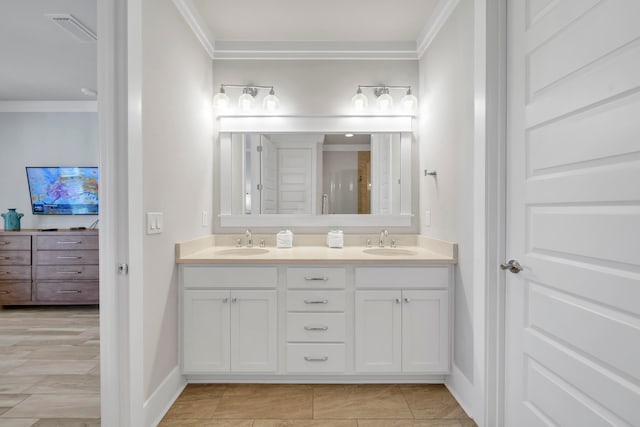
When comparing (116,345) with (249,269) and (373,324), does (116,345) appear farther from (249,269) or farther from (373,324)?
(373,324)

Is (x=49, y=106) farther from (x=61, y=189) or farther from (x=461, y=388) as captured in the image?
(x=461, y=388)

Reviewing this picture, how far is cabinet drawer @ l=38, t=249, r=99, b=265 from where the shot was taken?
3.96 meters

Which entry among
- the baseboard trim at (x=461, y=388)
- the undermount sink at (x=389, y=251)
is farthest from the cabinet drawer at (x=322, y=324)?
the baseboard trim at (x=461, y=388)

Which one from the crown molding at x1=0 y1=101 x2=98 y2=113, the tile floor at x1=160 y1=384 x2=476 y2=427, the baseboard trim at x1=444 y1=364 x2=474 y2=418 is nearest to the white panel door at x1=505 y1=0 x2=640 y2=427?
the baseboard trim at x1=444 y1=364 x2=474 y2=418

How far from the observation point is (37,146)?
4.35m

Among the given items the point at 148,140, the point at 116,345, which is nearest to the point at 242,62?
the point at 148,140

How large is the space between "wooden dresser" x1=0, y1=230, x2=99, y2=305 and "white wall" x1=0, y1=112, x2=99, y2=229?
47 cm

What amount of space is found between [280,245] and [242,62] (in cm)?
153

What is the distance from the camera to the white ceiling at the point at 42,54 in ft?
7.87

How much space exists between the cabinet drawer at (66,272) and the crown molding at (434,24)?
13.4 ft

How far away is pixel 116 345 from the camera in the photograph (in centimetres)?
158

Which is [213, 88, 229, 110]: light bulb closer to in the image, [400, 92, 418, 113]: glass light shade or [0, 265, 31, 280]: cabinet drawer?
[400, 92, 418, 113]: glass light shade

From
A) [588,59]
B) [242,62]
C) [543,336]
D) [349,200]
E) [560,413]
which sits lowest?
[560,413]

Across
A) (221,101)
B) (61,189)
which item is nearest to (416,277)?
(221,101)
